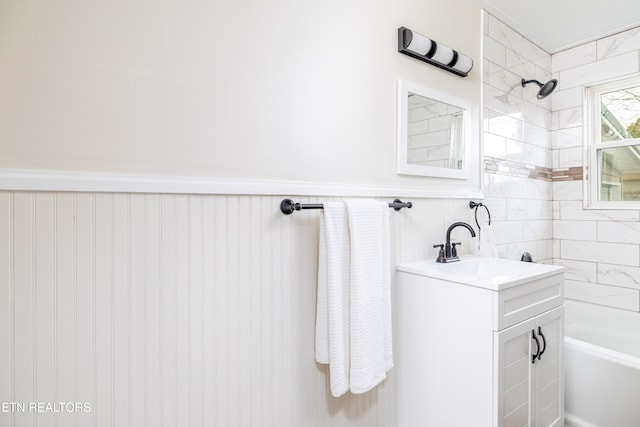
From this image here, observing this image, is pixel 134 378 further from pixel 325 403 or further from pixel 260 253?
pixel 325 403

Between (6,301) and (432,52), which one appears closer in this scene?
(6,301)

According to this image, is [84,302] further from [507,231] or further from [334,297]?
[507,231]

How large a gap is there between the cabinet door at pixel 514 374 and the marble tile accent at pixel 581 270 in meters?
1.71

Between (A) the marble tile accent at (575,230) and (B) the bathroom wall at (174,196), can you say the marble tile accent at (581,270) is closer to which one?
(A) the marble tile accent at (575,230)

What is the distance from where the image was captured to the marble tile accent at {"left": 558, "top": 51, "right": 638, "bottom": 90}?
2.38m

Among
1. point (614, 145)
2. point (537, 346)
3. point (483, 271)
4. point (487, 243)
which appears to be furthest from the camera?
point (614, 145)

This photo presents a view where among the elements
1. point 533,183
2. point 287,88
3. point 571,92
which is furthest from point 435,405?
point 571,92

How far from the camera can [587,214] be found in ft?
8.54

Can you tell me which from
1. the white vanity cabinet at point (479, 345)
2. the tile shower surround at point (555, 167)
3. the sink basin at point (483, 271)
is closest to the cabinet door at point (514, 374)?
the white vanity cabinet at point (479, 345)

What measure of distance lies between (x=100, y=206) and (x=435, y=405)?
4.81ft

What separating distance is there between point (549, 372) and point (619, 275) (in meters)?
1.53

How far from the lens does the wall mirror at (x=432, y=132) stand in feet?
5.23

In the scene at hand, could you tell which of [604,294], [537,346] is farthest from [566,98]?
[537,346]

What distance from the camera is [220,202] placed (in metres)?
1.10
